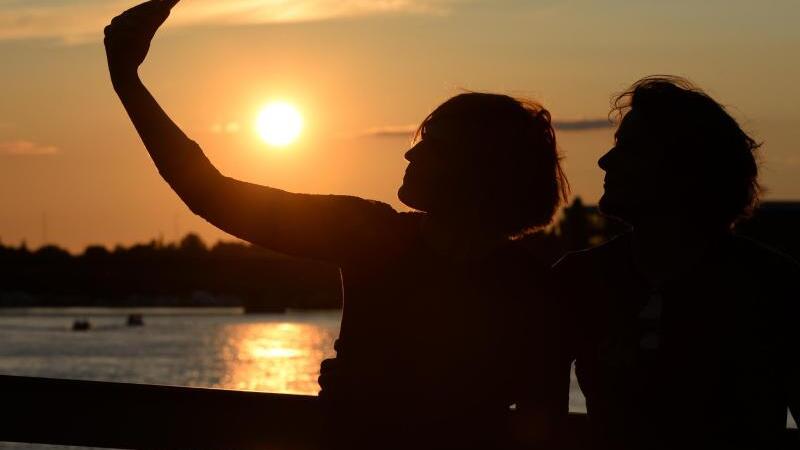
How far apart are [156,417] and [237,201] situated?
0.40 meters

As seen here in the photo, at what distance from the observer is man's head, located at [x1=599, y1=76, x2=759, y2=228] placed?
2883mm

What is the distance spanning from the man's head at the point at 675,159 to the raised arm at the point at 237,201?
54cm

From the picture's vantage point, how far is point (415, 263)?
2561 millimetres

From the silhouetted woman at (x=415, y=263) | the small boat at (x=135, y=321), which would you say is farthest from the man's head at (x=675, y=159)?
the small boat at (x=135, y=321)

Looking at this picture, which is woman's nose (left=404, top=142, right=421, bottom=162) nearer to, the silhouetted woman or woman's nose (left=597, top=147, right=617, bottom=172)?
the silhouetted woman

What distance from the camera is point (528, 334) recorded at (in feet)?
8.76

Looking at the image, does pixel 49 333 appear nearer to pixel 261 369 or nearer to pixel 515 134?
pixel 261 369

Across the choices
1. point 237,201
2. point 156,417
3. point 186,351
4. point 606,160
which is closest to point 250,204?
point 237,201

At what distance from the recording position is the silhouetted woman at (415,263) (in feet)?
8.17

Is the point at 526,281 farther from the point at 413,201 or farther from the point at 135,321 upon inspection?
the point at 135,321

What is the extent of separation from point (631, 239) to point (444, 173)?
0.48 m

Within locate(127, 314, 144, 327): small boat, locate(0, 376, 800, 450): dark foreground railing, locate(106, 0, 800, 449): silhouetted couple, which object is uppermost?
locate(106, 0, 800, 449): silhouetted couple

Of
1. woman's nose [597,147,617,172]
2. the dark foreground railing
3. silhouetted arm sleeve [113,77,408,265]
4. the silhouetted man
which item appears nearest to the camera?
silhouetted arm sleeve [113,77,408,265]

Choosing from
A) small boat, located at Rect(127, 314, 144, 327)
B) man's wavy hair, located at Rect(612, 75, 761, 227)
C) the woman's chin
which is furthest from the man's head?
small boat, located at Rect(127, 314, 144, 327)
